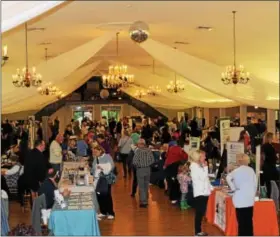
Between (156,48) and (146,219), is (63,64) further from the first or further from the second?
(146,219)

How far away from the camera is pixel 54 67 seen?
8516 millimetres

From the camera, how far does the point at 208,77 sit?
883 centimetres

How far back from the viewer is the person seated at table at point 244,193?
657 centimetres

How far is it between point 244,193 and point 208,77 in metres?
2.74

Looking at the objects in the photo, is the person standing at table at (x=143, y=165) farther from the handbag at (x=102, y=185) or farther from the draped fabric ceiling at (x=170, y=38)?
the draped fabric ceiling at (x=170, y=38)

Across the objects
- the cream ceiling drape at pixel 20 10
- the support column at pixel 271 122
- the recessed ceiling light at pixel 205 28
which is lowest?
the support column at pixel 271 122

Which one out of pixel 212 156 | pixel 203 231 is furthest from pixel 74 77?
pixel 203 231

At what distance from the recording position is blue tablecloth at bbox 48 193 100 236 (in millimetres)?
6219

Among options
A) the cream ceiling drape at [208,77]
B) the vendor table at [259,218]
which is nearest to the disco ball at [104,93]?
the cream ceiling drape at [208,77]

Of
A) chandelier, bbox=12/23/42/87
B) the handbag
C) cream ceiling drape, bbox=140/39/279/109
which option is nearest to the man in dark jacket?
chandelier, bbox=12/23/42/87

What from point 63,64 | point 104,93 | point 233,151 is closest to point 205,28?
point 233,151

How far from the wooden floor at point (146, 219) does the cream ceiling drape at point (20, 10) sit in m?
5.18

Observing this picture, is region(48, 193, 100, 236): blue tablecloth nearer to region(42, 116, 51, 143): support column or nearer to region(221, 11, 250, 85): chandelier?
region(221, 11, 250, 85): chandelier

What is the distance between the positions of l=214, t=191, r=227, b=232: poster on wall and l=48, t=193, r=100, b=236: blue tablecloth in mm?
1929
